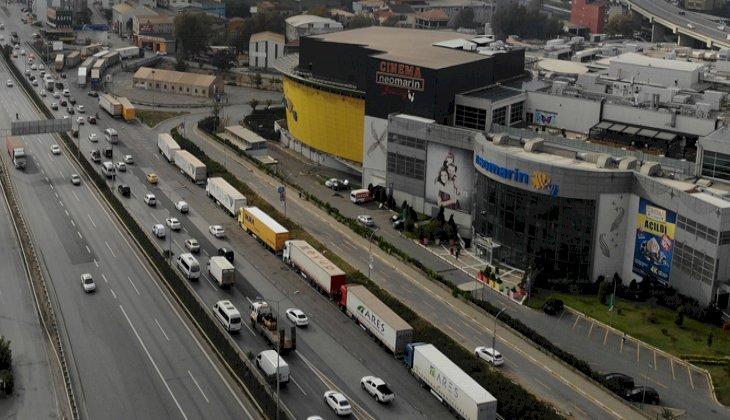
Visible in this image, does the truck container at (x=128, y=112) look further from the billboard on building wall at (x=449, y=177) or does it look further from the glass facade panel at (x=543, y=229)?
the glass facade panel at (x=543, y=229)

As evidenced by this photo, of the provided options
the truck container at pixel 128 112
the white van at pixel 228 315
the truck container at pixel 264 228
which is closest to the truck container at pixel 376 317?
the white van at pixel 228 315

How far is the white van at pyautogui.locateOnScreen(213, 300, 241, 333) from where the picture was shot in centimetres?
8619

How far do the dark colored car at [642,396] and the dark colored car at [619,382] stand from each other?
0.55 metres

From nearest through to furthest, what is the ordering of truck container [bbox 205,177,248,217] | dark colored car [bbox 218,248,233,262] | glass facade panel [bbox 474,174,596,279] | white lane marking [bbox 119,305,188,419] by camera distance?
white lane marking [bbox 119,305,188,419] < glass facade panel [bbox 474,174,596,279] < dark colored car [bbox 218,248,233,262] < truck container [bbox 205,177,248,217]

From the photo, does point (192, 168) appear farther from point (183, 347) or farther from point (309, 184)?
point (183, 347)

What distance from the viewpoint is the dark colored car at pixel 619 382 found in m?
77.5

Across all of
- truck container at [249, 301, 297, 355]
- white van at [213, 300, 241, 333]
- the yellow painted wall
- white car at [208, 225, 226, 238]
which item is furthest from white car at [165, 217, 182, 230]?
the yellow painted wall

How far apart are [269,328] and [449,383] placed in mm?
19085

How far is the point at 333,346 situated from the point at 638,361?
26110mm

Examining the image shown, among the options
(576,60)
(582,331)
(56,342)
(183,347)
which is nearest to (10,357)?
(56,342)

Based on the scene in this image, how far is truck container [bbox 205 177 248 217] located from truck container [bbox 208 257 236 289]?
20.3m

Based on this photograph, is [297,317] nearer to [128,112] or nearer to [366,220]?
[366,220]

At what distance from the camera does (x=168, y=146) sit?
14425 centimetres

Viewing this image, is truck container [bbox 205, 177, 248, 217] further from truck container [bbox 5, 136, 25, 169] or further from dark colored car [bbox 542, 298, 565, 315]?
dark colored car [bbox 542, 298, 565, 315]
